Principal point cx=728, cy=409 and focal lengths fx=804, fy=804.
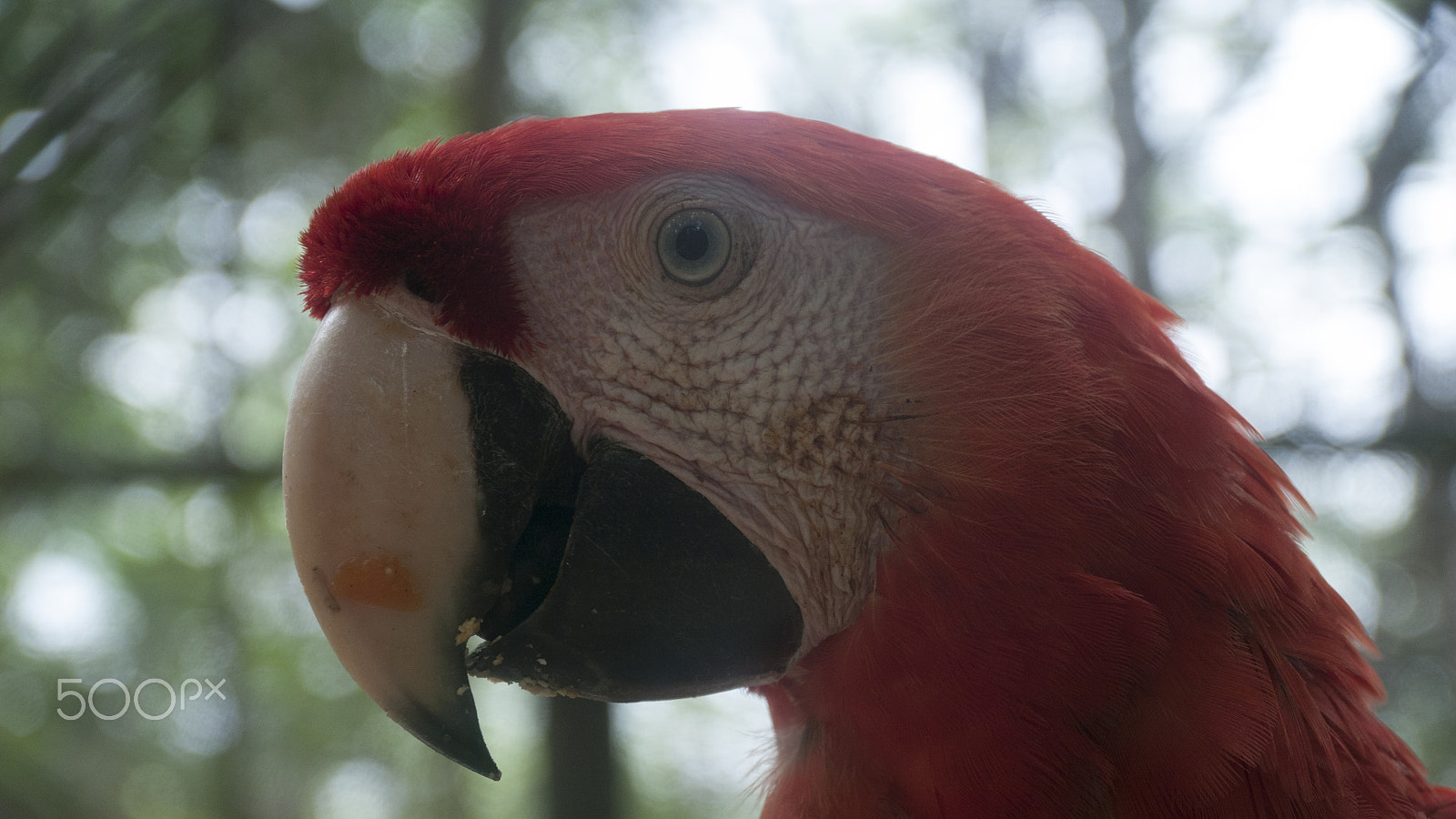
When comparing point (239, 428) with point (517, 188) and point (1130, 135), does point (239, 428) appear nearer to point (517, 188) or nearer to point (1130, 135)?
point (517, 188)

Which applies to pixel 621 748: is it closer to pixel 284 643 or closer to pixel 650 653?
pixel 284 643

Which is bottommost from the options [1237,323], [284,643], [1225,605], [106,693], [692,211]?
[106,693]

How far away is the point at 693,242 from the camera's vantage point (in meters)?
0.62

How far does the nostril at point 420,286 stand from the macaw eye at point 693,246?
0.17m

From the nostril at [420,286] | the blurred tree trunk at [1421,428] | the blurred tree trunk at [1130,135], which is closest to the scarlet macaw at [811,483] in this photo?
the nostril at [420,286]

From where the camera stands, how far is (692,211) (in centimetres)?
62

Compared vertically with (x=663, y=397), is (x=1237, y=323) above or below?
above

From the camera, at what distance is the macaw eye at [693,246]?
618mm

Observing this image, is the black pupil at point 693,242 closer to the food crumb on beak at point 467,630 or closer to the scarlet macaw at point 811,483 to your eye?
the scarlet macaw at point 811,483

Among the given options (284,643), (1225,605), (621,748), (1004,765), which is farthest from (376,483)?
(284,643)

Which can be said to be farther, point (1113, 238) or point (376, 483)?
point (1113, 238)

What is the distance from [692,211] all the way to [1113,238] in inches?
104

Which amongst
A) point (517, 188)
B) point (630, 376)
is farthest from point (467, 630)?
point (517, 188)

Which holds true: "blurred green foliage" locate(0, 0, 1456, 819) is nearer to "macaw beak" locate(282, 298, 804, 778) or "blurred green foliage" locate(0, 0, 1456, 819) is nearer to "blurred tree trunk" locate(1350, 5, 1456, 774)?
"blurred tree trunk" locate(1350, 5, 1456, 774)
